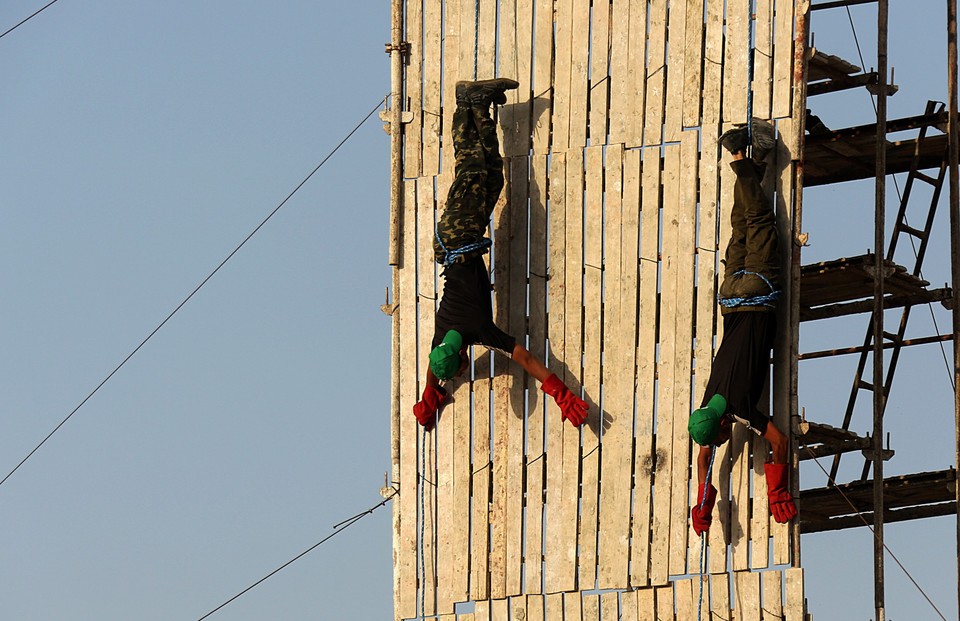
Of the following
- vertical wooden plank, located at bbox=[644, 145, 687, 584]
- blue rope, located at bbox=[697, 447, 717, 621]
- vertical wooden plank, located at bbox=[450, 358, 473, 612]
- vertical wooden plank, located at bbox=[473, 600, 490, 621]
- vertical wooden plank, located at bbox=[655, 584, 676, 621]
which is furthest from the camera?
vertical wooden plank, located at bbox=[450, 358, 473, 612]

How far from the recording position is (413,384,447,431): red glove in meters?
15.0

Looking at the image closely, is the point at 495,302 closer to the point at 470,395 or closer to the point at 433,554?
the point at 470,395

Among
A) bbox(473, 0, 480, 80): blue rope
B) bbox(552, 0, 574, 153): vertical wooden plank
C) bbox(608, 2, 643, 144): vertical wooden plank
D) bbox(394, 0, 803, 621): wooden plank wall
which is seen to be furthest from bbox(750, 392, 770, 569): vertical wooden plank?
bbox(473, 0, 480, 80): blue rope

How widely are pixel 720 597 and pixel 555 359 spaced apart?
2.18 metres

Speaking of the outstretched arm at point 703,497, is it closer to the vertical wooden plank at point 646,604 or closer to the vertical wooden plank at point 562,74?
the vertical wooden plank at point 646,604

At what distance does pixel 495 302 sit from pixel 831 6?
4910 millimetres

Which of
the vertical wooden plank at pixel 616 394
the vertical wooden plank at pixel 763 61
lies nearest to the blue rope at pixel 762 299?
the vertical wooden plank at pixel 616 394

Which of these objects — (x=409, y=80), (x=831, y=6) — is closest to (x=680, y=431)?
(x=409, y=80)

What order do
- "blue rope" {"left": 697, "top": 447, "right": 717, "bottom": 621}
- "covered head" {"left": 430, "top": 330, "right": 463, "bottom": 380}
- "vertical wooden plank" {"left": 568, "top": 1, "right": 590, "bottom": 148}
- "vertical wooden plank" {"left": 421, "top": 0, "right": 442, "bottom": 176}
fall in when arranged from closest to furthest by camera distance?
"blue rope" {"left": 697, "top": 447, "right": 717, "bottom": 621} → "covered head" {"left": 430, "top": 330, "right": 463, "bottom": 380} → "vertical wooden plank" {"left": 568, "top": 1, "right": 590, "bottom": 148} → "vertical wooden plank" {"left": 421, "top": 0, "right": 442, "bottom": 176}

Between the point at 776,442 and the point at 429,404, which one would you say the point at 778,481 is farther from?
the point at 429,404

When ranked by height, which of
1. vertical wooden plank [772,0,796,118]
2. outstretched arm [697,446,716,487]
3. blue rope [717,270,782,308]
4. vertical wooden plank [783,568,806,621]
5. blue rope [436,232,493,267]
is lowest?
vertical wooden plank [783,568,806,621]

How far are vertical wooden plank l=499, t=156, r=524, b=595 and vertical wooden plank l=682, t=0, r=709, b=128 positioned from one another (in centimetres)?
134

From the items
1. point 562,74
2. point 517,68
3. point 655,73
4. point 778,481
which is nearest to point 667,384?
point 778,481

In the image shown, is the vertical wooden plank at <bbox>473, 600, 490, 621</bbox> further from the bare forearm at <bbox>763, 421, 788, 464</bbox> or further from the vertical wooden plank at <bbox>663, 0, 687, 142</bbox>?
the vertical wooden plank at <bbox>663, 0, 687, 142</bbox>
